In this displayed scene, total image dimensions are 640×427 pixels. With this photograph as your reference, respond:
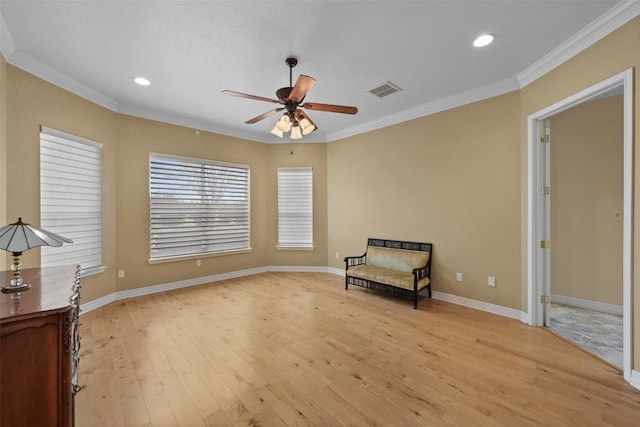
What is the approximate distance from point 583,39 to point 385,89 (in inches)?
76.9

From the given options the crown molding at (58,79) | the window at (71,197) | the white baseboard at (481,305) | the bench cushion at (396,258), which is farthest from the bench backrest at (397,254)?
the crown molding at (58,79)

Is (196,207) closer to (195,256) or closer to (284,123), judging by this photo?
(195,256)

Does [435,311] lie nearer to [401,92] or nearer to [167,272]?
[401,92]

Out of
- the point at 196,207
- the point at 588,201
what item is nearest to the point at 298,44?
the point at 196,207

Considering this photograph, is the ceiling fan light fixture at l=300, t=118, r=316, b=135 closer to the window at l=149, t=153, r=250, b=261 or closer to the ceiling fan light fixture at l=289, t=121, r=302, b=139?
the ceiling fan light fixture at l=289, t=121, r=302, b=139

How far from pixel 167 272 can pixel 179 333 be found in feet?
6.45

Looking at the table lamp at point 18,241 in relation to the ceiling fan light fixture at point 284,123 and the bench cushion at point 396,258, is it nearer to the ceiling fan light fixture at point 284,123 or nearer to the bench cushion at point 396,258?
the ceiling fan light fixture at point 284,123

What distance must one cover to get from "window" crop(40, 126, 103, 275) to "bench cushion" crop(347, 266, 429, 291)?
3912 millimetres

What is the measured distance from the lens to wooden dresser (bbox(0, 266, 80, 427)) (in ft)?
3.73

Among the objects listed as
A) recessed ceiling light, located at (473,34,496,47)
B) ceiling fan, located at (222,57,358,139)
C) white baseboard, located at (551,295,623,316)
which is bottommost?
white baseboard, located at (551,295,623,316)

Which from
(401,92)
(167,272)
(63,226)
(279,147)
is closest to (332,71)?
(401,92)

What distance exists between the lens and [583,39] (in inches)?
95.0

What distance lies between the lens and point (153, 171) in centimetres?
435

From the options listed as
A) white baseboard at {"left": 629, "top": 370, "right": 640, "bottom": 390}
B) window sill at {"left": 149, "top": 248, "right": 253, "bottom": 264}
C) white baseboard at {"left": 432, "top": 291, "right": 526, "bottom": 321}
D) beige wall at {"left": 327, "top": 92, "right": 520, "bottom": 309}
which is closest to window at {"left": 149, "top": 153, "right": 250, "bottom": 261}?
window sill at {"left": 149, "top": 248, "right": 253, "bottom": 264}
